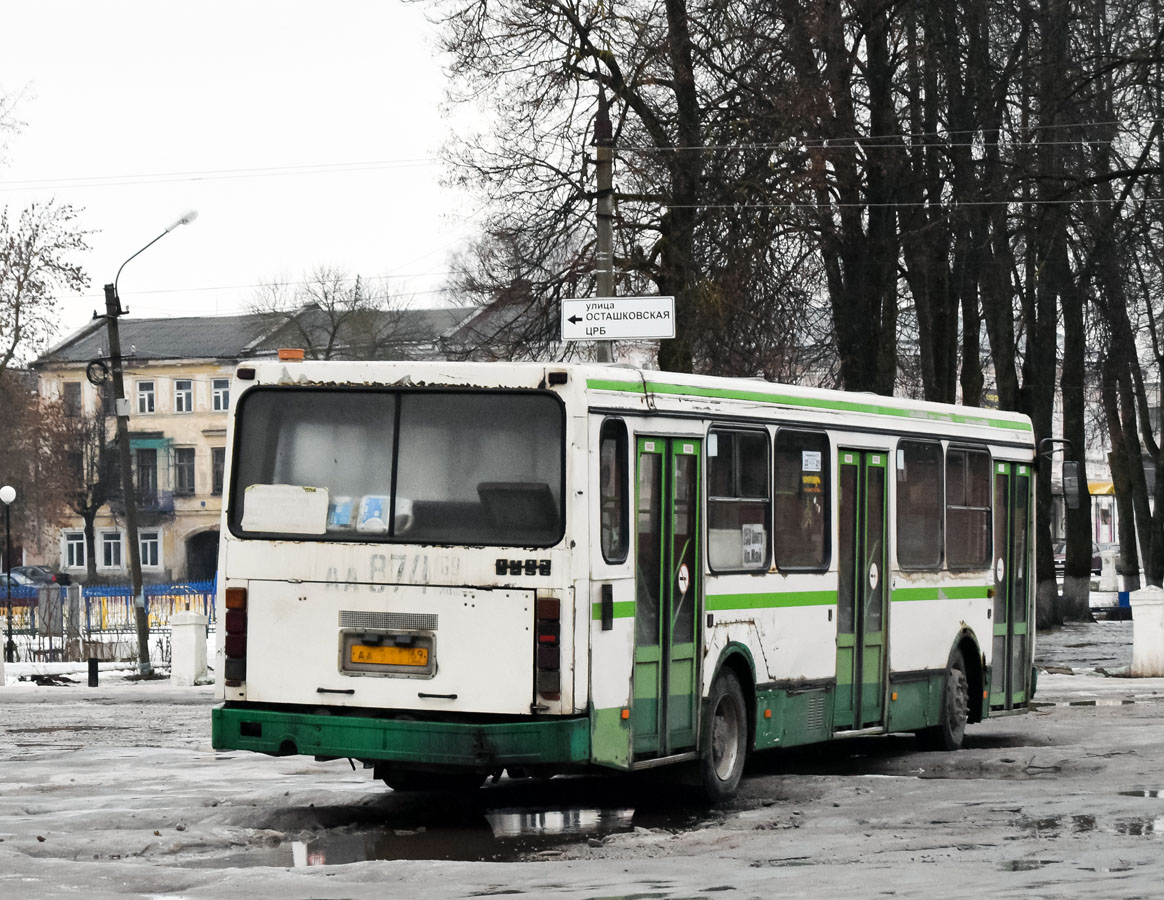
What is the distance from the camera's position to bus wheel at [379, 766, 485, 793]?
12.7m

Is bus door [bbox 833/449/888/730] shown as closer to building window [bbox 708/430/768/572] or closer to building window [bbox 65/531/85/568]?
building window [bbox 708/430/768/572]

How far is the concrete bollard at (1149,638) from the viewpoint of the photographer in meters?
25.9

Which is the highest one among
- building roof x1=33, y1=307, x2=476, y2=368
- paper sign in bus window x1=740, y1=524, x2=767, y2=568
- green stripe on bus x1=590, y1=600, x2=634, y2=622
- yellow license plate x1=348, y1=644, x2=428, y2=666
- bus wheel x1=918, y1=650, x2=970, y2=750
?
building roof x1=33, y1=307, x2=476, y2=368

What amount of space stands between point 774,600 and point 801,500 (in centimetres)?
76

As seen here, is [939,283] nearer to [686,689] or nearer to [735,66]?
[735,66]

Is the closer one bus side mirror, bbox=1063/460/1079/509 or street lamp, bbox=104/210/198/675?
bus side mirror, bbox=1063/460/1079/509

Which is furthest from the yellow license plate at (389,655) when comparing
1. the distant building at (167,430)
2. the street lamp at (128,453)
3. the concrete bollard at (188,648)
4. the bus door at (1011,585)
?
the distant building at (167,430)

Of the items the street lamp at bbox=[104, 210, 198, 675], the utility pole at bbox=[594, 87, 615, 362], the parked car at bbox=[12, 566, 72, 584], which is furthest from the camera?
the parked car at bbox=[12, 566, 72, 584]

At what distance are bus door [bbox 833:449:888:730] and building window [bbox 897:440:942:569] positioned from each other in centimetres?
34

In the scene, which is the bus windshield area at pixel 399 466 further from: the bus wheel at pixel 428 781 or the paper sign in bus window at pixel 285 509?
the bus wheel at pixel 428 781

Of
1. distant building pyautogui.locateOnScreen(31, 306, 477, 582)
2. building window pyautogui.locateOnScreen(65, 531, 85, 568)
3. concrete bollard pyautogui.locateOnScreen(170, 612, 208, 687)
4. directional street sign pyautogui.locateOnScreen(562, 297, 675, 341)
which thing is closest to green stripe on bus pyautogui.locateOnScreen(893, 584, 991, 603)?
directional street sign pyautogui.locateOnScreen(562, 297, 675, 341)

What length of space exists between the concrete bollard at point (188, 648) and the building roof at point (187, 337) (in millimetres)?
52871

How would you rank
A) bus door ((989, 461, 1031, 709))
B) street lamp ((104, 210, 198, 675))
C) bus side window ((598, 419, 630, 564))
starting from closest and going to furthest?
bus side window ((598, 419, 630, 564)) → bus door ((989, 461, 1031, 709)) → street lamp ((104, 210, 198, 675))

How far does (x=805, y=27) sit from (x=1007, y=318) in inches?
422
